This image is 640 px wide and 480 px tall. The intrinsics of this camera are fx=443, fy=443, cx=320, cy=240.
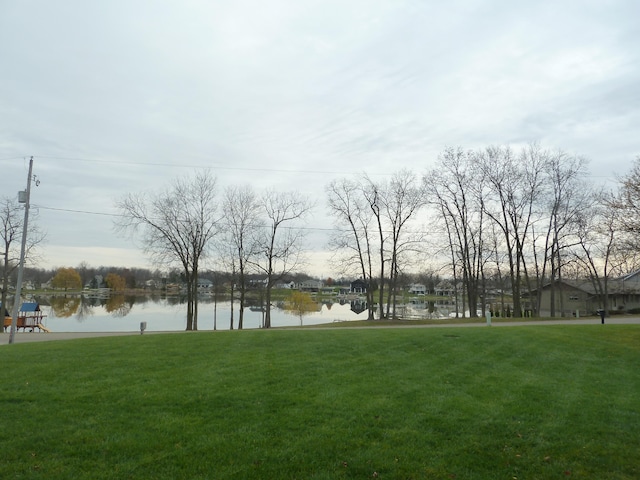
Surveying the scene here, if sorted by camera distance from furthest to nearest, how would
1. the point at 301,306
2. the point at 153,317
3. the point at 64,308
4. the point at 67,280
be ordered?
the point at 67,280 → the point at 64,308 → the point at 301,306 → the point at 153,317

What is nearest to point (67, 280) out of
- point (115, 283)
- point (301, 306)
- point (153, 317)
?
point (115, 283)

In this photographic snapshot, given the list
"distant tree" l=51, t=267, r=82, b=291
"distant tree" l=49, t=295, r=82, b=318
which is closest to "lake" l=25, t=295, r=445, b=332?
"distant tree" l=49, t=295, r=82, b=318

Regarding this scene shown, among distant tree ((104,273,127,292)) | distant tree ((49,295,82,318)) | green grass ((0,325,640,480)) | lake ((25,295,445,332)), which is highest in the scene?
distant tree ((104,273,127,292))

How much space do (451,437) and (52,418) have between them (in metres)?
5.42

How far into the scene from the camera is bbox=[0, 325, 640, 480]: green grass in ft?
15.8

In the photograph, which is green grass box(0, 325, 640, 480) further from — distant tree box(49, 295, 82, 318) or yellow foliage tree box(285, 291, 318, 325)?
yellow foliage tree box(285, 291, 318, 325)

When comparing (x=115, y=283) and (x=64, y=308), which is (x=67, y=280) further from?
(x=64, y=308)

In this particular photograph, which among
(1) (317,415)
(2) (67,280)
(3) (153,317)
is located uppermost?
(2) (67,280)

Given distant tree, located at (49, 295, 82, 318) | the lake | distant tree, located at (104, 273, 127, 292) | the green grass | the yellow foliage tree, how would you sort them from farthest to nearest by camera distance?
distant tree, located at (104, 273, 127, 292), the yellow foliage tree, distant tree, located at (49, 295, 82, 318), the lake, the green grass

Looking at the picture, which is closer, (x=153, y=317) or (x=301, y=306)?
(x=153, y=317)

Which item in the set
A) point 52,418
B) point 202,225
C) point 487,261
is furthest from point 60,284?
point 52,418

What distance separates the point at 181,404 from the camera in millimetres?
6844

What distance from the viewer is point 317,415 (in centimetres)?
638

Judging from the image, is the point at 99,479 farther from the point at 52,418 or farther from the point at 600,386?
the point at 600,386
